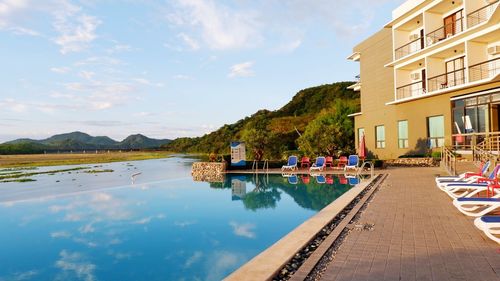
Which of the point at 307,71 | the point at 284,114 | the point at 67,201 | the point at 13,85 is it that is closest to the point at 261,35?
the point at 307,71

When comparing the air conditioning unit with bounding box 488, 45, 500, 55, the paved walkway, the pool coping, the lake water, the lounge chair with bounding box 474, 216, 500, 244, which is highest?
the air conditioning unit with bounding box 488, 45, 500, 55

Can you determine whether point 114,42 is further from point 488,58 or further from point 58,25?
point 488,58

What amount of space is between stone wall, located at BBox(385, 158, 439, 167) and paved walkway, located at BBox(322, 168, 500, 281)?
13.0 meters

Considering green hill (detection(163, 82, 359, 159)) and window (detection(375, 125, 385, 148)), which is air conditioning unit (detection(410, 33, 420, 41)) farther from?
green hill (detection(163, 82, 359, 159))

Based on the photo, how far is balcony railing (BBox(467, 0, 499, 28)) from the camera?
1727cm

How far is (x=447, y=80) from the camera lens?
20172 mm

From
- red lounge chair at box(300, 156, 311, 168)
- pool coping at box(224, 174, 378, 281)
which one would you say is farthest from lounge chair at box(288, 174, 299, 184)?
pool coping at box(224, 174, 378, 281)

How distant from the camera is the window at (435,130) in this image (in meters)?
20.2

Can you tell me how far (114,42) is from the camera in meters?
20.3

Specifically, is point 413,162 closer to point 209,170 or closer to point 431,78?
point 431,78

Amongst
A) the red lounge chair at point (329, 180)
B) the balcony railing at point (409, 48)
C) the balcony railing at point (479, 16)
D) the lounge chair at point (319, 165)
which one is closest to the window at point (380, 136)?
the balcony railing at point (409, 48)

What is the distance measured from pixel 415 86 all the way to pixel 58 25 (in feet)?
72.3

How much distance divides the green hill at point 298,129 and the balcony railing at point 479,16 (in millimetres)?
10318

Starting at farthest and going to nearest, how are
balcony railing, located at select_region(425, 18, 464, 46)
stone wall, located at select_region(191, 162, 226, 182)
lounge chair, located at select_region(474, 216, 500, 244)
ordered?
1. stone wall, located at select_region(191, 162, 226, 182)
2. balcony railing, located at select_region(425, 18, 464, 46)
3. lounge chair, located at select_region(474, 216, 500, 244)
